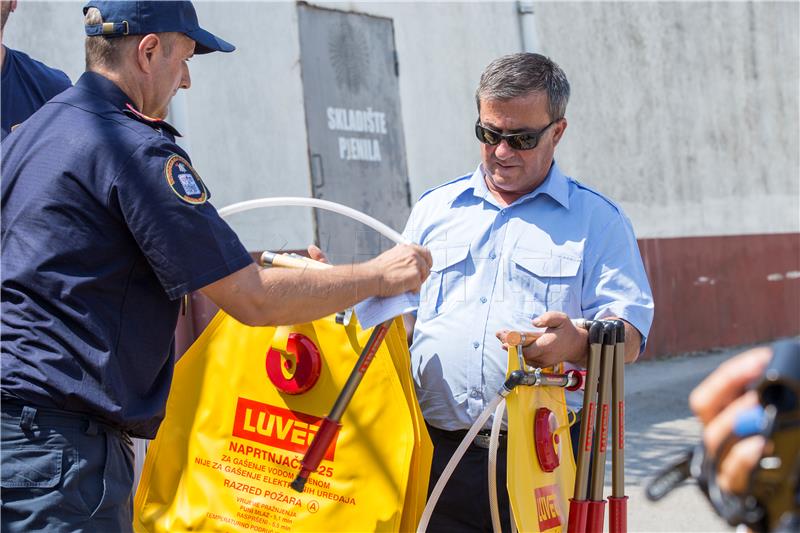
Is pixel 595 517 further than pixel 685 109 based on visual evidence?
No

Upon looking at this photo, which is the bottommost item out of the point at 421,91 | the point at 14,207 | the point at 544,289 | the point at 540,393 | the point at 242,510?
the point at 242,510

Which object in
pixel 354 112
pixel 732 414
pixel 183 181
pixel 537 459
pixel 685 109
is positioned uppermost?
pixel 685 109

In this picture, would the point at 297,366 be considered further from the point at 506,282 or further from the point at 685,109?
the point at 685,109

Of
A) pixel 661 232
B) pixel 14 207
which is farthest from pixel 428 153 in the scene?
pixel 14 207

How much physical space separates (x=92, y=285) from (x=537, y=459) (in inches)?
47.3

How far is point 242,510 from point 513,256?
3.49 feet

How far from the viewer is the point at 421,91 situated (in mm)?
10570

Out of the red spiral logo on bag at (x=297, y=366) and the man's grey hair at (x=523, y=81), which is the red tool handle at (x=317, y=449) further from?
the man's grey hair at (x=523, y=81)

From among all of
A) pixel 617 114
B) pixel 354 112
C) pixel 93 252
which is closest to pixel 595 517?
pixel 93 252

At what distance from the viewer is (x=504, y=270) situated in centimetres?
329

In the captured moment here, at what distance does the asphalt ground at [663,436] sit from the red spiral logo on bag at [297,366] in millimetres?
1083

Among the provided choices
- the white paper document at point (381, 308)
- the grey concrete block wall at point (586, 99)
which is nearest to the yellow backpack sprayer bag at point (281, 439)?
the white paper document at point (381, 308)

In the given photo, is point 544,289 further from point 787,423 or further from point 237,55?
point 237,55

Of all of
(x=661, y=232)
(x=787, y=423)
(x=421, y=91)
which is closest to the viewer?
(x=787, y=423)
